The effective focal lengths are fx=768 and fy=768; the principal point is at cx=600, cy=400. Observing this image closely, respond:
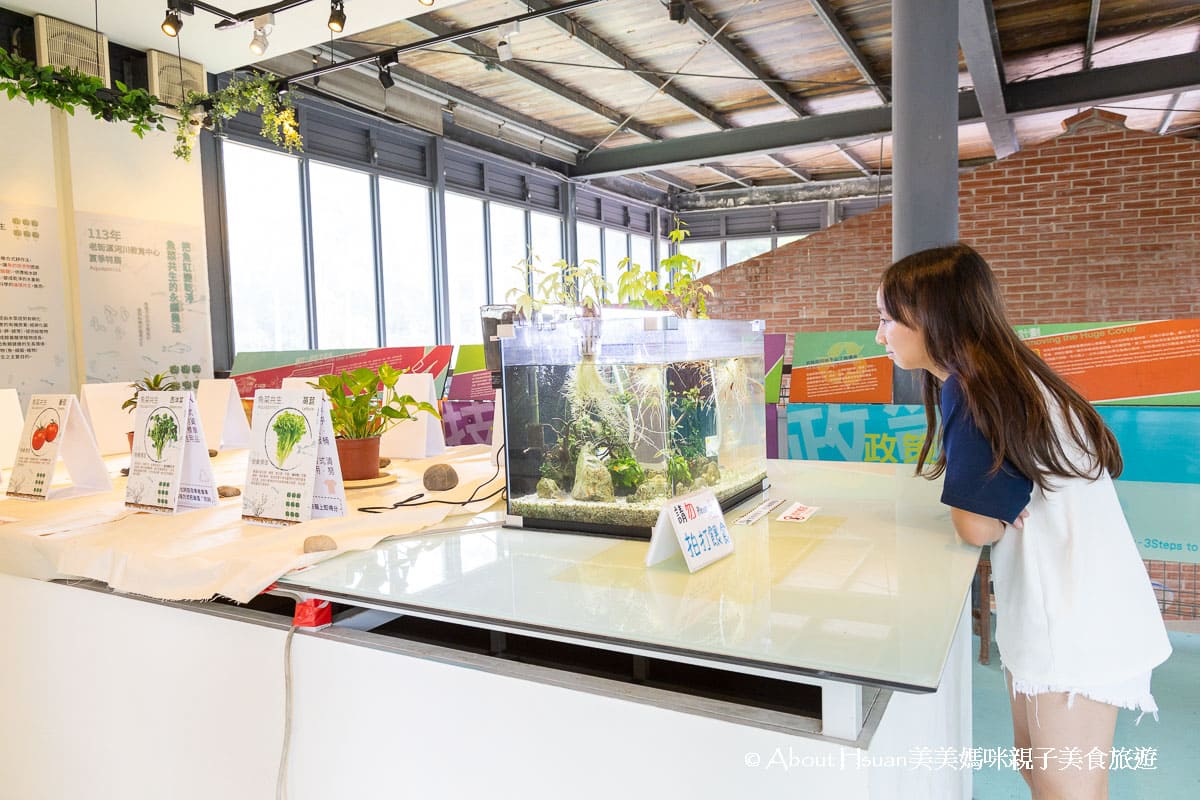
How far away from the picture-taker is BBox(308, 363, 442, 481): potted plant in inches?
80.7

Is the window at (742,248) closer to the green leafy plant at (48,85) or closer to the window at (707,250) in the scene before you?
the window at (707,250)

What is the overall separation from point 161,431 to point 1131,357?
370 cm

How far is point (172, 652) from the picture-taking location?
4.66 feet

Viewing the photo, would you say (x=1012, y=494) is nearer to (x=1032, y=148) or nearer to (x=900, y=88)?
(x=900, y=88)

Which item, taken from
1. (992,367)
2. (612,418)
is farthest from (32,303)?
(992,367)

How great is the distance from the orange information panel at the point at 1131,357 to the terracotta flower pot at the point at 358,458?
2.68 m

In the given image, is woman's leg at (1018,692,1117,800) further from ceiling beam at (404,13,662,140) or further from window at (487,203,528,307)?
window at (487,203,528,307)

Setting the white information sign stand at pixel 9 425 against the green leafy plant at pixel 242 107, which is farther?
the green leafy plant at pixel 242 107

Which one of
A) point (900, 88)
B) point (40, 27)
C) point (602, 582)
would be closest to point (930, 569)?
point (602, 582)

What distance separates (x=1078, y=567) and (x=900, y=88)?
329cm

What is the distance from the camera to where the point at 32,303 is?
4656 millimetres

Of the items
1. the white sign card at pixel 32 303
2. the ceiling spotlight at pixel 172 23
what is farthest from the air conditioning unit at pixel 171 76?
the ceiling spotlight at pixel 172 23

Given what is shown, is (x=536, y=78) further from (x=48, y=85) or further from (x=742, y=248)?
(x=742, y=248)

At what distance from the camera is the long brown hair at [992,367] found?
3.96 ft
